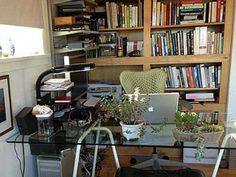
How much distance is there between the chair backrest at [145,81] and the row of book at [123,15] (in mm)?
655

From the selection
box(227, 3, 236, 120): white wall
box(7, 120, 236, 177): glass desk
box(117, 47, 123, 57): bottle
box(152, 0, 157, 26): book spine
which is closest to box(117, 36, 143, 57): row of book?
box(117, 47, 123, 57): bottle

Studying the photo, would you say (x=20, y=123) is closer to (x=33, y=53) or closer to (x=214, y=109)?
(x=33, y=53)

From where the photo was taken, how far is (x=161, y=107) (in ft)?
6.41

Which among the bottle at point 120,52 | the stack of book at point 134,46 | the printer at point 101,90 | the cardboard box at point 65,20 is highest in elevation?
the cardboard box at point 65,20

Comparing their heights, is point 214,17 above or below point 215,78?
above

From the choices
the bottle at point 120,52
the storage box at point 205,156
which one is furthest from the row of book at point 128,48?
the storage box at point 205,156

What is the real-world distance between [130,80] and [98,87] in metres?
0.47

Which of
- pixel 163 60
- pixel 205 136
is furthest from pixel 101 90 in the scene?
pixel 205 136

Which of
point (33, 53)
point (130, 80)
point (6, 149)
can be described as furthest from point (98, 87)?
point (6, 149)

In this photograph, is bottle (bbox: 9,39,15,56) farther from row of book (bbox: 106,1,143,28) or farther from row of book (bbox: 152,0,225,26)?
row of book (bbox: 152,0,225,26)

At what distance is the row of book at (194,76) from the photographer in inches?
116

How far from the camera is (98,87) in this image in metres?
3.01

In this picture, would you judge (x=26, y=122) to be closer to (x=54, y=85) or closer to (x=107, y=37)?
(x=54, y=85)

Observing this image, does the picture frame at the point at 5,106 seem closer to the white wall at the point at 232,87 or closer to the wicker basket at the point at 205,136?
the wicker basket at the point at 205,136
